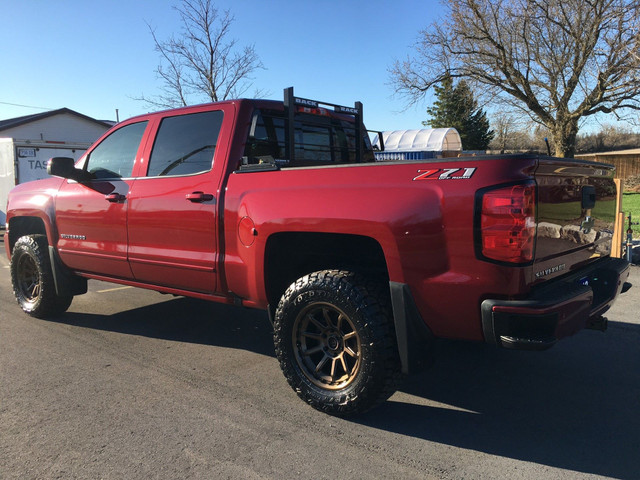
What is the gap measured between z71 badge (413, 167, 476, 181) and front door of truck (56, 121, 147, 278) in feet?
8.99

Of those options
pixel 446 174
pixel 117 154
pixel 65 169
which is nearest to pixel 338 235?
pixel 446 174

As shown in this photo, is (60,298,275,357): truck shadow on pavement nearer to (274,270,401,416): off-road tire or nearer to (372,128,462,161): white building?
(274,270,401,416): off-road tire

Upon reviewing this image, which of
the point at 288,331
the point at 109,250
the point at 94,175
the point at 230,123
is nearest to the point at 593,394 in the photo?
the point at 288,331

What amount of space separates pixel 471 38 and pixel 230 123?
21025 mm

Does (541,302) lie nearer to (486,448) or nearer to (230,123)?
(486,448)

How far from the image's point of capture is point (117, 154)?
15.7 feet

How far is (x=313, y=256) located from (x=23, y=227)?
159 inches

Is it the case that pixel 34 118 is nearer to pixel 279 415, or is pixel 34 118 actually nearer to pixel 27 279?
pixel 27 279

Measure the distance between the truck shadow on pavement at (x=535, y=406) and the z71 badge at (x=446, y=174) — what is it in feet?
4.98

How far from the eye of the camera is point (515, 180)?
2.58m

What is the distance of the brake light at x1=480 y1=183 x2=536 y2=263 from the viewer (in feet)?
8.45

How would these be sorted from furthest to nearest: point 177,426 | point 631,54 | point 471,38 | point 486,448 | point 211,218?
point 471,38
point 631,54
point 211,218
point 177,426
point 486,448

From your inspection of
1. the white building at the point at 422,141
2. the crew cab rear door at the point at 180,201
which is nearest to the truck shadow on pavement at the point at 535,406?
the crew cab rear door at the point at 180,201

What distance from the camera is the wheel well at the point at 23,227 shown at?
573cm
